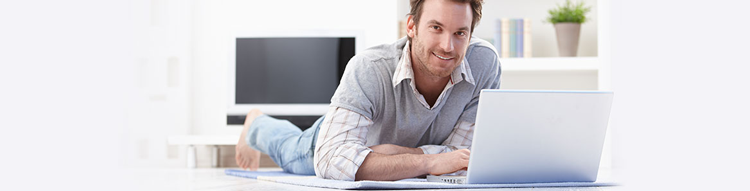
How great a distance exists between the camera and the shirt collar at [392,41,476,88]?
177 centimetres

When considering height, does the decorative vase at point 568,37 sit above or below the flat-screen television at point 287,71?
above

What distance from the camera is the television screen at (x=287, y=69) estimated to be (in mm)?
4184

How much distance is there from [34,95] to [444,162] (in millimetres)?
1543

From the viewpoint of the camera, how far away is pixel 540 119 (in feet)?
4.68

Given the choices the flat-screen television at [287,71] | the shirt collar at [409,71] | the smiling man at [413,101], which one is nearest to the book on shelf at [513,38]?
the flat-screen television at [287,71]

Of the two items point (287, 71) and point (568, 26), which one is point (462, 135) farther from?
point (287, 71)

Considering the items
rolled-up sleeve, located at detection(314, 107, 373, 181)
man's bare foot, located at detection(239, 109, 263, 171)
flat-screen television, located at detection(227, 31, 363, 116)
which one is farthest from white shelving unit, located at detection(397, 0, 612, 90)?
rolled-up sleeve, located at detection(314, 107, 373, 181)

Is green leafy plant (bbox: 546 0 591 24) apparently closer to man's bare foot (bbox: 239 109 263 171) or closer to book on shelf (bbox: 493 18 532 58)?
book on shelf (bbox: 493 18 532 58)

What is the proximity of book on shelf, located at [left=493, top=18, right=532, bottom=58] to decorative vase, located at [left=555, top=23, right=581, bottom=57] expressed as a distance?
0.16 metres

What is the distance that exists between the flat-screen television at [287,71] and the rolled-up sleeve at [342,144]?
8.03ft

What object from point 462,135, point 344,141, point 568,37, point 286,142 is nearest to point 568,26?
point 568,37

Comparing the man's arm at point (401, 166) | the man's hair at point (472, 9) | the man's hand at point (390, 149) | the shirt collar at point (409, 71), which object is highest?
the man's hair at point (472, 9)

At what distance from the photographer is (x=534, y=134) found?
1.45 meters

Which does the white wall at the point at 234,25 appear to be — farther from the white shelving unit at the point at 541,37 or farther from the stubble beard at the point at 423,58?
the stubble beard at the point at 423,58
